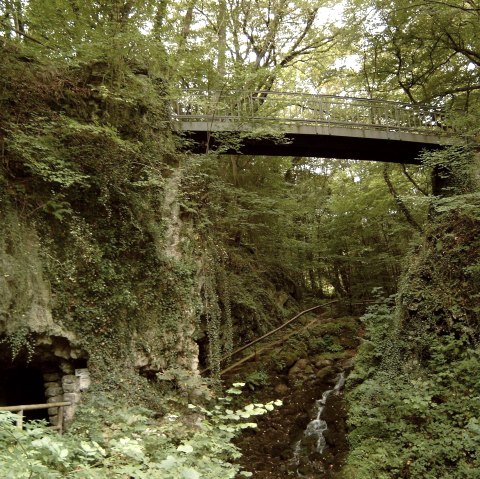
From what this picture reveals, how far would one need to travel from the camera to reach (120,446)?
3160 millimetres

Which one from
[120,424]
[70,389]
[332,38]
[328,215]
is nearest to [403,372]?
[120,424]

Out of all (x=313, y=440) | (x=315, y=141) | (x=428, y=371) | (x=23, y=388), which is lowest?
(x=313, y=440)

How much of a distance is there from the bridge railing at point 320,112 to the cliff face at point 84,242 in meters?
3.00

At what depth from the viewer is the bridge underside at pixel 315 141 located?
424 inches

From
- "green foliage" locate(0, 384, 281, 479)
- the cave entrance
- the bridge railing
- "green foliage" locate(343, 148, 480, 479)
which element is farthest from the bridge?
"green foliage" locate(0, 384, 281, 479)

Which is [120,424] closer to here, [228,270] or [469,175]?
[228,270]

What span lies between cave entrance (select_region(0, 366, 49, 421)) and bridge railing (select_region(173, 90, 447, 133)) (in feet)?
23.7

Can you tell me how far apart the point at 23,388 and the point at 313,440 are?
604 cm

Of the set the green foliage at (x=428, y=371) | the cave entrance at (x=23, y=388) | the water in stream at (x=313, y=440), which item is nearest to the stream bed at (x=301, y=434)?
the water in stream at (x=313, y=440)

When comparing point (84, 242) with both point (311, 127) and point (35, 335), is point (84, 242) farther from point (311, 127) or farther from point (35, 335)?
point (311, 127)

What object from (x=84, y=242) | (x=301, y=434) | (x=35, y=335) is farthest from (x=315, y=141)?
(x=35, y=335)

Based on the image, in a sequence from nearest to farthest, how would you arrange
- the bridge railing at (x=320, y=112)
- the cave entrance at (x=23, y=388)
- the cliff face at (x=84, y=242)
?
the cliff face at (x=84, y=242) → the cave entrance at (x=23, y=388) → the bridge railing at (x=320, y=112)

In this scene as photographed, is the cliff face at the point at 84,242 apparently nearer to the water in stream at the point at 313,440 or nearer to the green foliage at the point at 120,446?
the green foliage at the point at 120,446

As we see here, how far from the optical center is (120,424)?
5.40 metres
